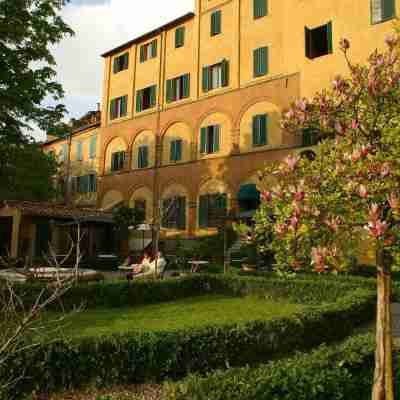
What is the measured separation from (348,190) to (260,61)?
19.5 meters

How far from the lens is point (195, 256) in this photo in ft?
63.1

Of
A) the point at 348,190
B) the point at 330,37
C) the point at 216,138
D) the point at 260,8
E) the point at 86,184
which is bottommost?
the point at 348,190

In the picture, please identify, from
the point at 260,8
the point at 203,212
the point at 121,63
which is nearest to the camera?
the point at 260,8

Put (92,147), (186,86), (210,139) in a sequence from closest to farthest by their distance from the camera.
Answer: (210,139) < (186,86) < (92,147)

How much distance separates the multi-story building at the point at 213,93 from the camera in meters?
19.0

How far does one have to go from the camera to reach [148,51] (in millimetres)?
27672

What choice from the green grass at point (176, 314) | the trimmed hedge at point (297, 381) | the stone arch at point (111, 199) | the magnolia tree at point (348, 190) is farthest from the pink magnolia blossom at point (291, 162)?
the stone arch at point (111, 199)

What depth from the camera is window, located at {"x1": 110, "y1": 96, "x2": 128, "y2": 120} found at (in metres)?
28.7

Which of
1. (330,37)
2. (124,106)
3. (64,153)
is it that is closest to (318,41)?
(330,37)

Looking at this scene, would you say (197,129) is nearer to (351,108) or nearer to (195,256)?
(195,256)

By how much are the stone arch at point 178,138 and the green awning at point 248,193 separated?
483 centimetres

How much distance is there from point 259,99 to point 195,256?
888 centimetres

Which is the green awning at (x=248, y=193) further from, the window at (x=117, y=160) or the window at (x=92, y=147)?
the window at (x=92, y=147)

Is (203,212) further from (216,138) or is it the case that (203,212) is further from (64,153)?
(64,153)
